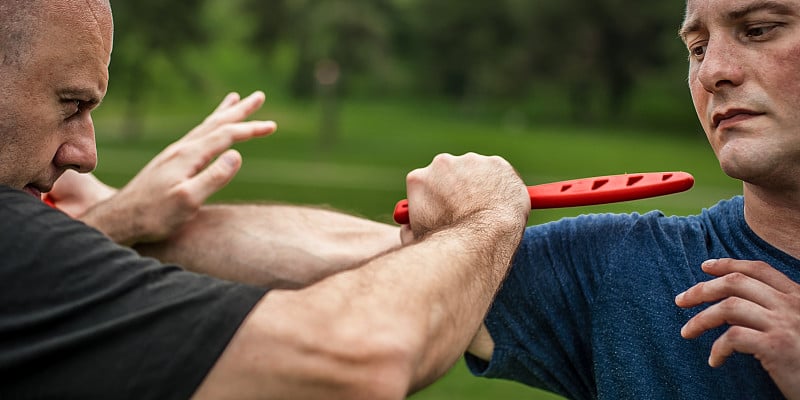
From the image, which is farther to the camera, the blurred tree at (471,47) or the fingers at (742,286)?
the blurred tree at (471,47)

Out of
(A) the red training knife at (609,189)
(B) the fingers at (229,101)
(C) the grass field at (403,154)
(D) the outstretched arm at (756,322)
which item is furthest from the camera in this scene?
(C) the grass field at (403,154)

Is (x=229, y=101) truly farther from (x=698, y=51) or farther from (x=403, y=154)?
(x=403, y=154)

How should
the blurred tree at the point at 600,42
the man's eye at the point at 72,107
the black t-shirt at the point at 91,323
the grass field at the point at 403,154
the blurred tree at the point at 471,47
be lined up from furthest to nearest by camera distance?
1. the blurred tree at the point at 471,47
2. the blurred tree at the point at 600,42
3. the grass field at the point at 403,154
4. the man's eye at the point at 72,107
5. the black t-shirt at the point at 91,323

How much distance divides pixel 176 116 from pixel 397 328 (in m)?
45.7

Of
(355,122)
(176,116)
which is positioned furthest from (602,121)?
(176,116)

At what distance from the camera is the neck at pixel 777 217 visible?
2.06 meters

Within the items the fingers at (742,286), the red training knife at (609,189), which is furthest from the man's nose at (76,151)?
the fingers at (742,286)

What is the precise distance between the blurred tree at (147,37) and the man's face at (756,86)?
32.4 metres

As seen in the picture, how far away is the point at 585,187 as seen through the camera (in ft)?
6.86

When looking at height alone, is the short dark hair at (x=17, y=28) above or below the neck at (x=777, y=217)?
above

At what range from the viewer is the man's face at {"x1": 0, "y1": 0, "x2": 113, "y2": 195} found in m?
1.81

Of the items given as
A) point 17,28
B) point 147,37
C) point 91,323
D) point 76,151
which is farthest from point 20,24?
point 147,37

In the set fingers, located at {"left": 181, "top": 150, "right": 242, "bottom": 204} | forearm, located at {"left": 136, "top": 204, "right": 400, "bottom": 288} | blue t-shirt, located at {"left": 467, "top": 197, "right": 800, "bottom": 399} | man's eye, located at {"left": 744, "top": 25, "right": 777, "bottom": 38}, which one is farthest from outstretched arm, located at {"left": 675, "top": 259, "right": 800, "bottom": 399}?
fingers, located at {"left": 181, "top": 150, "right": 242, "bottom": 204}

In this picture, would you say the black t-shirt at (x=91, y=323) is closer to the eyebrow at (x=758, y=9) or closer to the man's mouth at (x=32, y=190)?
the man's mouth at (x=32, y=190)
